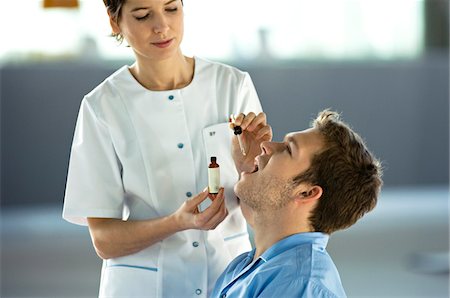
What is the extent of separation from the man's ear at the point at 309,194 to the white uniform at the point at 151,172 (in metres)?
0.20

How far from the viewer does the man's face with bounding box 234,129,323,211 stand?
2.00 metres

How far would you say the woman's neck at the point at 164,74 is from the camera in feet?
6.95

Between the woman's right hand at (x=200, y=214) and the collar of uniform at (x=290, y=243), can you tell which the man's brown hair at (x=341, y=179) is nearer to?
the collar of uniform at (x=290, y=243)

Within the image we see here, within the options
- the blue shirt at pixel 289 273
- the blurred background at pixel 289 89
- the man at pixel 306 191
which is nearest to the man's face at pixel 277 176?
the man at pixel 306 191

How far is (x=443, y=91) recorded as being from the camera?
753 cm

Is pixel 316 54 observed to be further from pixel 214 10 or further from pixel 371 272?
pixel 371 272

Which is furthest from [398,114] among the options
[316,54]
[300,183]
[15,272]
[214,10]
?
[300,183]

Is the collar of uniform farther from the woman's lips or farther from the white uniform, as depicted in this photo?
the woman's lips

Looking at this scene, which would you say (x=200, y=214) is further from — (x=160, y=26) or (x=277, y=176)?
(x=160, y=26)

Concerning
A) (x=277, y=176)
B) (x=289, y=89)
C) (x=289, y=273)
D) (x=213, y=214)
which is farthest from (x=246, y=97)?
(x=289, y=89)

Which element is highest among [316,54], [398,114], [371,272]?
[316,54]

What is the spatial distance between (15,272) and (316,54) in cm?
343

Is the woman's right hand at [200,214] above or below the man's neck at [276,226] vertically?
above

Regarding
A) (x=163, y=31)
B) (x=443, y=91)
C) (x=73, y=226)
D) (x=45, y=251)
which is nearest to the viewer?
(x=163, y=31)
